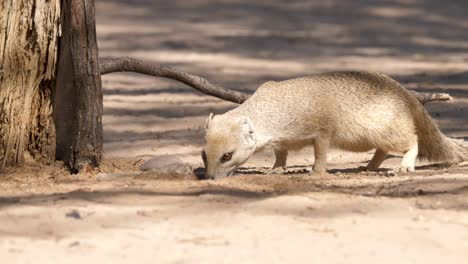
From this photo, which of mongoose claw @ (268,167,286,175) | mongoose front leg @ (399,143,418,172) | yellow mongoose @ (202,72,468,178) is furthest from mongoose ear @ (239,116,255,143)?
mongoose front leg @ (399,143,418,172)

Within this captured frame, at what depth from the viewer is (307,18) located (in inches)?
620

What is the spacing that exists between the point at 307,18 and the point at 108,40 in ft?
11.5

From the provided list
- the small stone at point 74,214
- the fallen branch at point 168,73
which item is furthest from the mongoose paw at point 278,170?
the small stone at point 74,214

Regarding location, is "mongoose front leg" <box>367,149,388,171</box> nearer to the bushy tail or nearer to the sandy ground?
the sandy ground

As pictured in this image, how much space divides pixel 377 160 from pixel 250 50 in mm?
6609

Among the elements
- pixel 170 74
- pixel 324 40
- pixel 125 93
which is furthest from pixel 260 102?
pixel 324 40

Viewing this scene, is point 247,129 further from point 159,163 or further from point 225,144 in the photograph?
point 159,163

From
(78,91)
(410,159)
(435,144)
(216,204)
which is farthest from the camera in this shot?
(435,144)

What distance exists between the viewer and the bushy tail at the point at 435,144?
23.9 ft

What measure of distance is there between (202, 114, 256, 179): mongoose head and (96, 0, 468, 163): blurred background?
5.25ft

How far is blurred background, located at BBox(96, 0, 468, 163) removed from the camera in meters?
9.66

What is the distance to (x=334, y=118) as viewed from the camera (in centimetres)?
684

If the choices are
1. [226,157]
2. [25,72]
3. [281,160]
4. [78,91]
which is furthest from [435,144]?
[25,72]

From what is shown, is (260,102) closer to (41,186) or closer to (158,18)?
(41,186)
